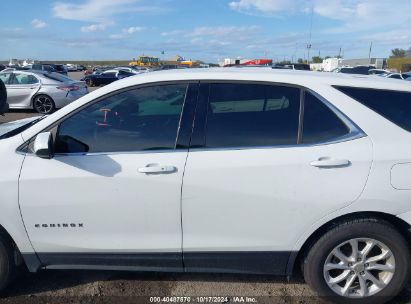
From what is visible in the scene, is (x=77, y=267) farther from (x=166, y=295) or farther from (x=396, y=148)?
(x=396, y=148)

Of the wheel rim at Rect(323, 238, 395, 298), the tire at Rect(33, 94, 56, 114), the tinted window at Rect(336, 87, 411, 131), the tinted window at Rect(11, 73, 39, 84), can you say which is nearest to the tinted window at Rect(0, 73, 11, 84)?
the tinted window at Rect(11, 73, 39, 84)

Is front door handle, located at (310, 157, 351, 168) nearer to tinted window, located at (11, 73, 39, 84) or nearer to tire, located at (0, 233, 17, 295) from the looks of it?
tire, located at (0, 233, 17, 295)

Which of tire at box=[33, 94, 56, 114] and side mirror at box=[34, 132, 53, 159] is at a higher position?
side mirror at box=[34, 132, 53, 159]

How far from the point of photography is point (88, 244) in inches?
104

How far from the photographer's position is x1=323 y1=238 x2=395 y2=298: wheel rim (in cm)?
257

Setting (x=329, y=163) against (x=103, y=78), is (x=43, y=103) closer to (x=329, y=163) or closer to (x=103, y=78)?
(x=329, y=163)

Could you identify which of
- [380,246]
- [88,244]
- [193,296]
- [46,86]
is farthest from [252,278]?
[46,86]

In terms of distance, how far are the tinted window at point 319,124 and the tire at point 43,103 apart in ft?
37.6

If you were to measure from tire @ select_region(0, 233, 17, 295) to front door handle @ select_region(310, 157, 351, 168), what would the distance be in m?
2.23

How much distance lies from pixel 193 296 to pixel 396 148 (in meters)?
1.81

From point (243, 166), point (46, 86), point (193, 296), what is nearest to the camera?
point (243, 166)

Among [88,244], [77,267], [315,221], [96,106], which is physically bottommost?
[77,267]

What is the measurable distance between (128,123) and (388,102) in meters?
1.84

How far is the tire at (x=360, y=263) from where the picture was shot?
8.23ft
